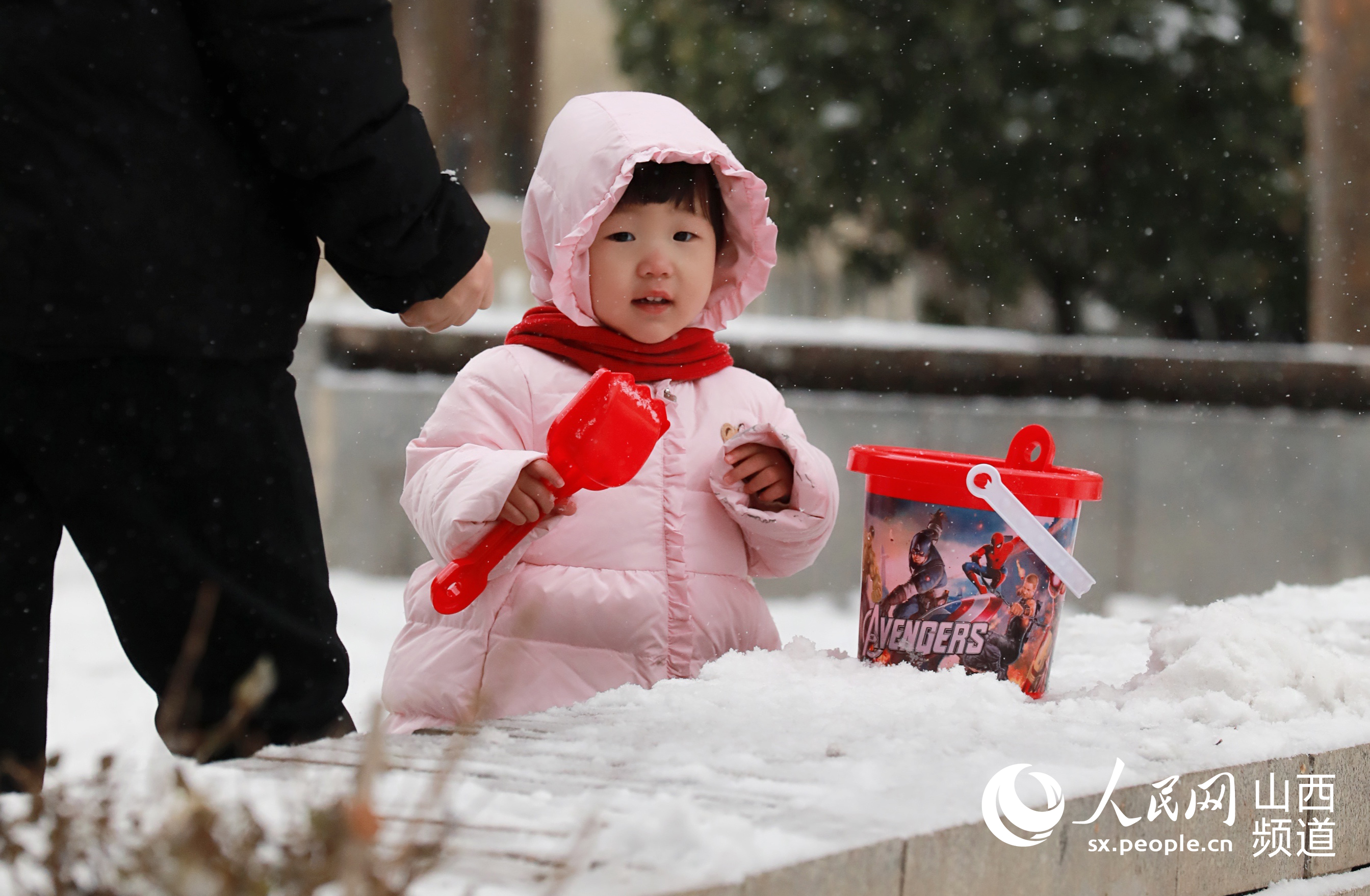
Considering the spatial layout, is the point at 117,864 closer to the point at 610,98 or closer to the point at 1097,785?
the point at 1097,785

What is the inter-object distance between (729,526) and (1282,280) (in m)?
15.3

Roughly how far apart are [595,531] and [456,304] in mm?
476

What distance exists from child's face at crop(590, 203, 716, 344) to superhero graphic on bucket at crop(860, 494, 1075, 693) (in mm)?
546

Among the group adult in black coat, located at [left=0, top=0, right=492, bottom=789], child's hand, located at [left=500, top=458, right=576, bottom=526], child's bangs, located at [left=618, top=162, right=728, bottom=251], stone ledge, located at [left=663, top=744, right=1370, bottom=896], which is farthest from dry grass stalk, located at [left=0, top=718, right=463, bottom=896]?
child's bangs, located at [left=618, top=162, right=728, bottom=251]

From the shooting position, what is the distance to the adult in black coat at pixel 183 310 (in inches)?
75.7

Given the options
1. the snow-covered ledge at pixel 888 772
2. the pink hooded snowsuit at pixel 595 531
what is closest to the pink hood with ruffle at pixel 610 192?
the pink hooded snowsuit at pixel 595 531

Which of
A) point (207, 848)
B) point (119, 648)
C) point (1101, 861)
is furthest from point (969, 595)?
point (119, 648)

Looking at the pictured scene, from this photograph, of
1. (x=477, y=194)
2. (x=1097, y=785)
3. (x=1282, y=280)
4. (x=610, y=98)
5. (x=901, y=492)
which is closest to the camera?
(x=1097, y=785)

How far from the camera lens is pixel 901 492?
2.37 meters

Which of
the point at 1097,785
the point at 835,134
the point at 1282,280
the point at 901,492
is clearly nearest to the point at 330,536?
the point at 901,492

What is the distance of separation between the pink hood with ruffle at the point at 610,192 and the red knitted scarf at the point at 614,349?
0.03 metres

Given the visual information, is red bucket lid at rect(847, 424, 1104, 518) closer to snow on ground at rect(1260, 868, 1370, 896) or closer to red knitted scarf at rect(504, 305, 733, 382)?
red knitted scarf at rect(504, 305, 733, 382)

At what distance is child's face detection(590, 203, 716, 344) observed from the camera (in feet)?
8.50

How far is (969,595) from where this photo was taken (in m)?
2.33
